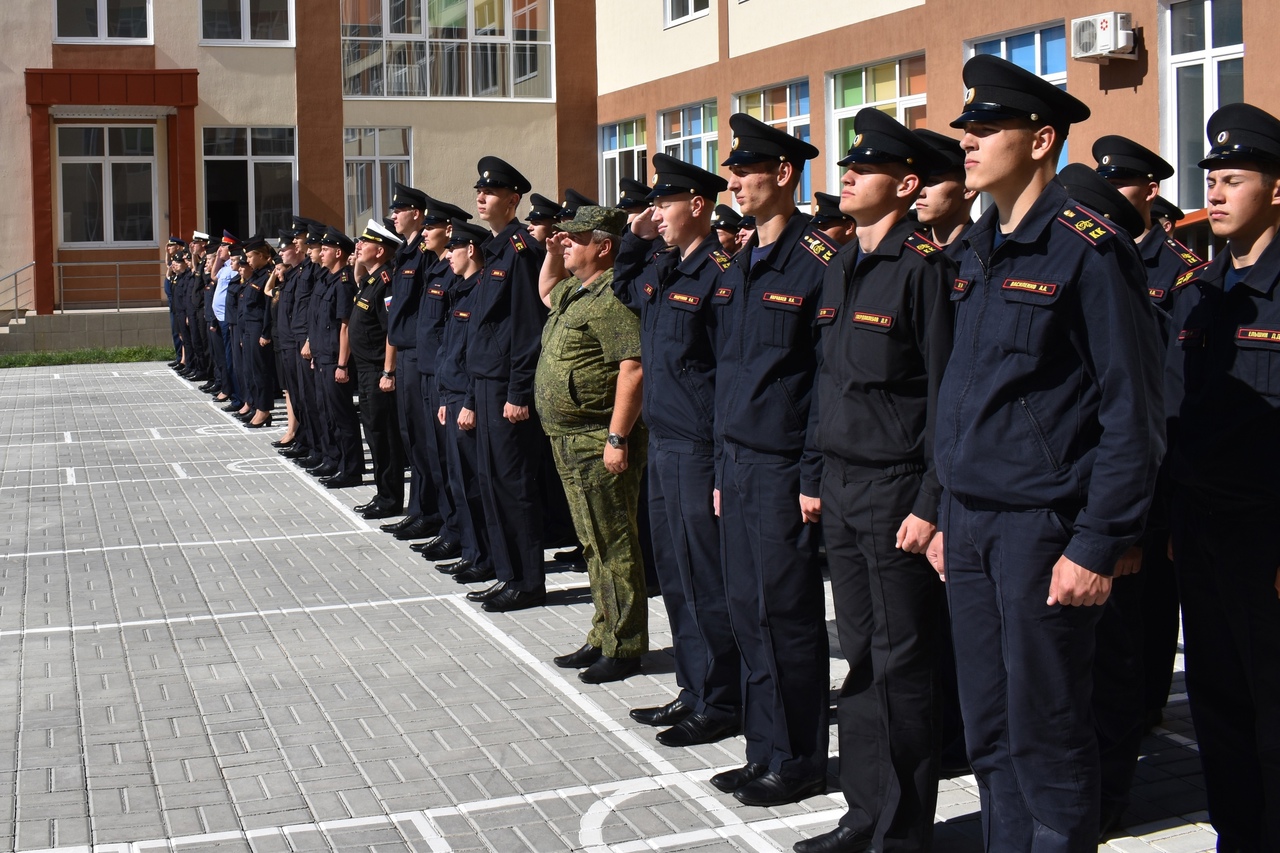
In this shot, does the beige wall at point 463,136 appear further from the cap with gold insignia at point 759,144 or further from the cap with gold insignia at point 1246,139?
the cap with gold insignia at point 1246,139

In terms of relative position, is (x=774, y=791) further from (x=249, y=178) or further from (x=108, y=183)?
(x=108, y=183)

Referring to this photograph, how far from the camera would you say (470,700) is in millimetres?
6594

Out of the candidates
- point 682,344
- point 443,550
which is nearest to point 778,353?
point 682,344

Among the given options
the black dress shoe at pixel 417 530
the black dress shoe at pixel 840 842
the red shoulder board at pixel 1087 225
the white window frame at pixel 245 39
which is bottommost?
the black dress shoe at pixel 840 842

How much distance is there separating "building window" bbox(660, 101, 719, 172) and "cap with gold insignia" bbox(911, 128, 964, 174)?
66.1ft

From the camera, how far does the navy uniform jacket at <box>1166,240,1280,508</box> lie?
4223mm

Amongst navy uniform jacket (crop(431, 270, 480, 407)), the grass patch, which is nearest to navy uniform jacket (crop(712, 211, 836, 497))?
navy uniform jacket (crop(431, 270, 480, 407))

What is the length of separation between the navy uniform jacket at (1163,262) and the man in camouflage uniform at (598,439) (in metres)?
2.24

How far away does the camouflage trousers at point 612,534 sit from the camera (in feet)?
22.4

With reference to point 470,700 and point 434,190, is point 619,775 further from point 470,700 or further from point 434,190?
point 434,190

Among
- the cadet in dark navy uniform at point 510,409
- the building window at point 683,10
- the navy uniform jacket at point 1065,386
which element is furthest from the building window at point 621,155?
the navy uniform jacket at point 1065,386

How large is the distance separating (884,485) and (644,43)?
2544 centimetres

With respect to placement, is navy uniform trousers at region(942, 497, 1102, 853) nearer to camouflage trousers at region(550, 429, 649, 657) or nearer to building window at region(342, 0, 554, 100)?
camouflage trousers at region(550, 429, 649, 657)

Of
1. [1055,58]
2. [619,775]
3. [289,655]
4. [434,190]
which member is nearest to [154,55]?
[434,190]
